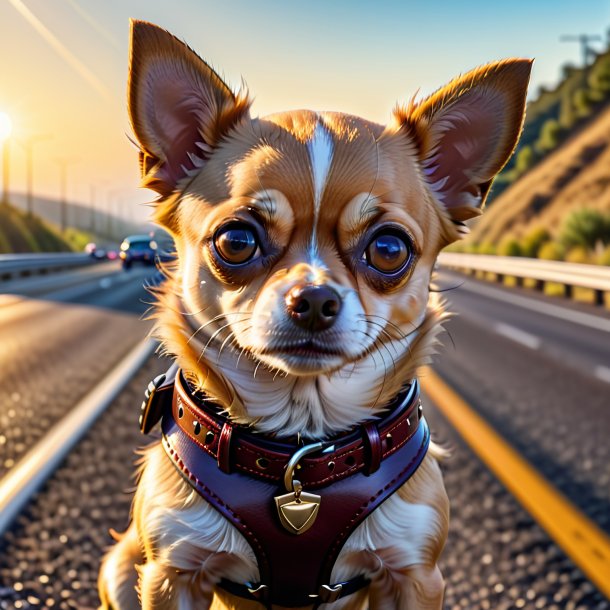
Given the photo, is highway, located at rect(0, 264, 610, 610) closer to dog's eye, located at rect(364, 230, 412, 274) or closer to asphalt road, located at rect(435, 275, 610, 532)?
asphalt road, located at rect(435, 275, 610, 532)

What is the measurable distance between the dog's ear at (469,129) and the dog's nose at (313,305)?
0.63m

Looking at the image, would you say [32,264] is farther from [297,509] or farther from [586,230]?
[297,509]

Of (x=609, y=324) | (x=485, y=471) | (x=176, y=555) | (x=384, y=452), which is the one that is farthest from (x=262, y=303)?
(x=609, y=324)

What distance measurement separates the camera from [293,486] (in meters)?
2.04

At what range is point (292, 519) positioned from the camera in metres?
2.05

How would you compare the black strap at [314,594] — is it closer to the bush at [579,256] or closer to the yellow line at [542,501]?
the yellow line at [542,501]

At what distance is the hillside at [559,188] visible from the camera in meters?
59.7

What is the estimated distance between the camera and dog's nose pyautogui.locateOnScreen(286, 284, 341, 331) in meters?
1.79

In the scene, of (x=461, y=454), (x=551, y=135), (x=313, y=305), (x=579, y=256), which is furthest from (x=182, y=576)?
(x=551, y=135)

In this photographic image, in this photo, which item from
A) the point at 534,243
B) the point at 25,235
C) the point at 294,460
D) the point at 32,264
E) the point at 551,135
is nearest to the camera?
the point at 294,460

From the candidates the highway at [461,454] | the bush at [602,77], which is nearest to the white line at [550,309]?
the highway at [461,454]

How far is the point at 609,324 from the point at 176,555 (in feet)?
44.0

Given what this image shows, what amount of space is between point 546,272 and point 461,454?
1687 cm

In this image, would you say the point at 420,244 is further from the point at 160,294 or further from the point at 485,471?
the point at 485,471
